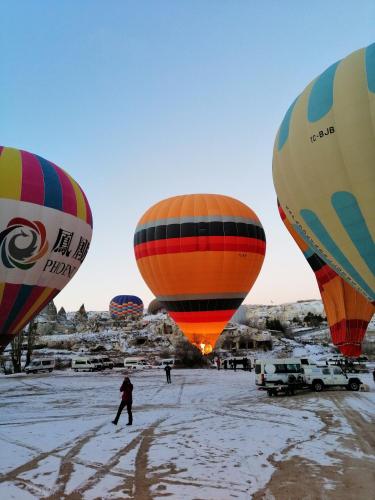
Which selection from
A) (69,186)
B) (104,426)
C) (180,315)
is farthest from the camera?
(180,315)

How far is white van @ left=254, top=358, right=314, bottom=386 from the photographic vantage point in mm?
17641

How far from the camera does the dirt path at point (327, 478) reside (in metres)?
5.88

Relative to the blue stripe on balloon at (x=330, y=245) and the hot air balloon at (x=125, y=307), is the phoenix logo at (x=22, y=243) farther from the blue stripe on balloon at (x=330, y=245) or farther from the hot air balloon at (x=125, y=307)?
the hot air balloon at (x=125, y=307)

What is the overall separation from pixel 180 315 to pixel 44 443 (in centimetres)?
1931

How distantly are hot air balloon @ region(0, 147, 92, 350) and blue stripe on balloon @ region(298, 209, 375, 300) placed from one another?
32.6ft

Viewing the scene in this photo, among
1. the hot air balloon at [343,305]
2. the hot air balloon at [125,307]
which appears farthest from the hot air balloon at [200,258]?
the hot air balloon at [125,307]

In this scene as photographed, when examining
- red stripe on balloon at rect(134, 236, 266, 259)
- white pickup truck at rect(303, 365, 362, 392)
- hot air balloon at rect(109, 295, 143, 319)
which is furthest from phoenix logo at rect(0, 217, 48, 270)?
hot air balloon at rect(109, 295, 143, 319)

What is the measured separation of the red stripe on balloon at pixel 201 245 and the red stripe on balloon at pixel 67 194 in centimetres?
1003

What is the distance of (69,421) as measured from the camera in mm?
11570

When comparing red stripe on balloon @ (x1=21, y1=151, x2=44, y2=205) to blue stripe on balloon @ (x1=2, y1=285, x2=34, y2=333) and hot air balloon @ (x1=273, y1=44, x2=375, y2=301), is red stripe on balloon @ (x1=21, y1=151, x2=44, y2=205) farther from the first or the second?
hot air balloon @ (x1=273, y1=44, x2=375, y2=301)

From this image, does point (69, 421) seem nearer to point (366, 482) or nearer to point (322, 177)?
point (366, 482)

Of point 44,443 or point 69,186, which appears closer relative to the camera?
point 44,443

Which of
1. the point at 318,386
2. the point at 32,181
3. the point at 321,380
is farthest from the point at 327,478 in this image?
the point at 32,181

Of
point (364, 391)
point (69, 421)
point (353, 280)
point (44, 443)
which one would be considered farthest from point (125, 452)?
point (364, 391)
